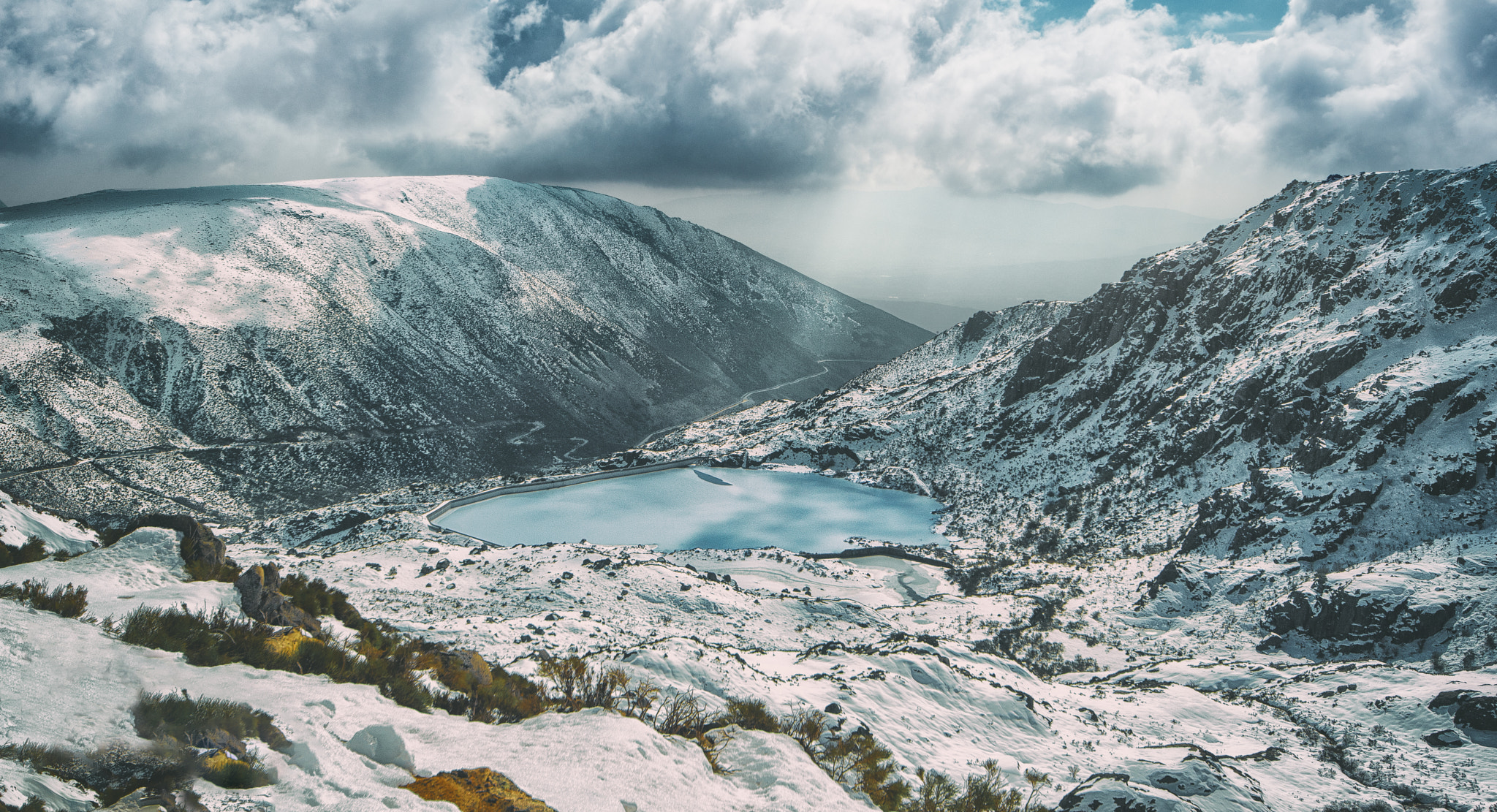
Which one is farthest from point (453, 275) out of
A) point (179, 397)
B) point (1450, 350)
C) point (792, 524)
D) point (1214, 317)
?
point (1450, 350)

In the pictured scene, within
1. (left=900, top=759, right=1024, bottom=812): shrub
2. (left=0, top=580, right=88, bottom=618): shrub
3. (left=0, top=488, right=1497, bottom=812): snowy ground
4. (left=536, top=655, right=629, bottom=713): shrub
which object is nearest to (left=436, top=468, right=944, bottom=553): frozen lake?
(left=0, top=488, right=1497, bottom=812): snowy ground

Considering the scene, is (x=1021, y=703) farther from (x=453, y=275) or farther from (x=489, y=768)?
(x=453, y=275)

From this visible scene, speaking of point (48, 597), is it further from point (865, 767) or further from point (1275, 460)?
point (1275, 460)

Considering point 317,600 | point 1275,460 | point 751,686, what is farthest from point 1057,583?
point 317,600

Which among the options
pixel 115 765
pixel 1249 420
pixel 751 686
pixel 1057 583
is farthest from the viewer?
pixel 1249 420

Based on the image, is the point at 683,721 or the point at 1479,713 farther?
the point at 1479,713

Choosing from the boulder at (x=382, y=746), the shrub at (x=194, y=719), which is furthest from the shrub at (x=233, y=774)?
the boulder at (x=382, y=746)
